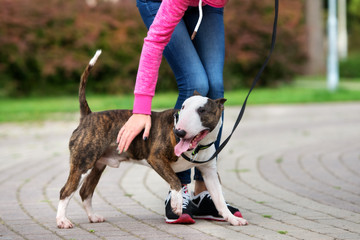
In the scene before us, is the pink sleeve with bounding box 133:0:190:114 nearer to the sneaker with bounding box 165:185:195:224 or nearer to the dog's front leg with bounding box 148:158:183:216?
the dog's front leg with bounding box 148:158:183:216

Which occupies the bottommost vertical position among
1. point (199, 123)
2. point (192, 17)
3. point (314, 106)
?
point (314, 106)

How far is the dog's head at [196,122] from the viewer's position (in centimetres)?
393

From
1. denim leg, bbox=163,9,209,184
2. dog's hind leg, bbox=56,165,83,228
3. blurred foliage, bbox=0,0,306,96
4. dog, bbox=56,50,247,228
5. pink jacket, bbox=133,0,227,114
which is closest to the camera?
dog, bbox=56,50,247,228

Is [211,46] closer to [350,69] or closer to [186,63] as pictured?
[186,63]

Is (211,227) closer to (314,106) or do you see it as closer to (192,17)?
(192,17)

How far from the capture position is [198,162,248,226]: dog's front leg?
438 cm

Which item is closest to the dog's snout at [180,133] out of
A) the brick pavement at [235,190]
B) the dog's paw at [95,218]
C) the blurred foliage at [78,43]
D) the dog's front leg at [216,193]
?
the dog's front leg at [216,193]

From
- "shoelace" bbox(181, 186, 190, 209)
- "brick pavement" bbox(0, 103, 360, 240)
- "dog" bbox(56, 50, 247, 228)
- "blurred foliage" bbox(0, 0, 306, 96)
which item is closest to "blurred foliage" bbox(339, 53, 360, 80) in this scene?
"blurred foliage" bbox(0, 0, 306, 96)

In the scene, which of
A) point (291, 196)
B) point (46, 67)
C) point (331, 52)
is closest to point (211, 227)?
point (291, 196)

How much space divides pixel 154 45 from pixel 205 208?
4.10ft

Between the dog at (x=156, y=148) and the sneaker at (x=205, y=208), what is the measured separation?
0.18 m

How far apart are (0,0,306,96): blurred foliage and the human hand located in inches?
570

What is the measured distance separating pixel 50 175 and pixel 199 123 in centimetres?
317

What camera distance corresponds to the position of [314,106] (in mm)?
15219
